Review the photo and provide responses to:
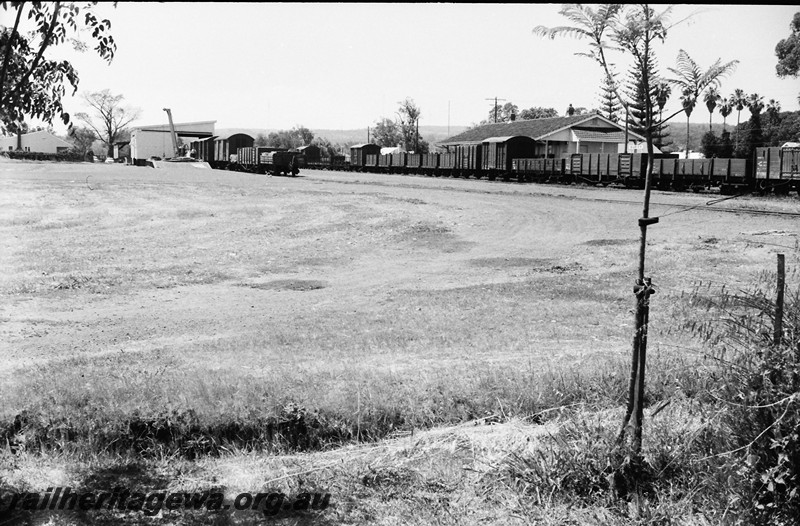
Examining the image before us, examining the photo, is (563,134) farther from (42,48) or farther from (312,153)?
(42,48)

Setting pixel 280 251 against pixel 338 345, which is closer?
pixel 338 345

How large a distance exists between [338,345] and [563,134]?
37.8m

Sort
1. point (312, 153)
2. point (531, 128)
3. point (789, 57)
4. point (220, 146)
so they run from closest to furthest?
point (789, 57) < point (531, 128) < point (220, 146) < point (312, 153)

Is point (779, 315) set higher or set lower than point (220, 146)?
lower

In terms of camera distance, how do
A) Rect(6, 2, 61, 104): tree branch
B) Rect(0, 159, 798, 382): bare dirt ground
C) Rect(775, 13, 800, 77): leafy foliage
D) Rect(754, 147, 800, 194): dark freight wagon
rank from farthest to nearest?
1. Rect(754, 147, 800, 194): dark freight wagon
2. Rect(0, 159, 798, 382): bare dirt ground
3. Rect(775, 13, 800, 77): leafy foliage
4. Rect(6, 2, 61, 104): tree branch

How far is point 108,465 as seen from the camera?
5.61 meters

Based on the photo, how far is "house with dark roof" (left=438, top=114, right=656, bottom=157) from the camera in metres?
40.5

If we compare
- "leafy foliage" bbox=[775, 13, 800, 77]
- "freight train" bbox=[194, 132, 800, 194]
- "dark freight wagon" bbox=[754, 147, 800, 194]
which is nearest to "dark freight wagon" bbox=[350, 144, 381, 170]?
"freight train" bbox=[194, 132, 800, 194]

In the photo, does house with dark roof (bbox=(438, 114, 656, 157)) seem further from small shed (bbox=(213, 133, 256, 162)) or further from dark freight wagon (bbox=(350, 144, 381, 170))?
small shed (bbox=(213, 133, 256, 162))

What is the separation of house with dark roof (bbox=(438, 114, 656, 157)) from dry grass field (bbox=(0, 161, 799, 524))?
1440 centimetres

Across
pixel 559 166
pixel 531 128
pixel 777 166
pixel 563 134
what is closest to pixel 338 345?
pixel 777 166

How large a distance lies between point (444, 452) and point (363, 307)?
8432 millimetres

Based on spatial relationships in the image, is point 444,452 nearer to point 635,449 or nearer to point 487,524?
point 487,524

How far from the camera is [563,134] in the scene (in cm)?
4569
